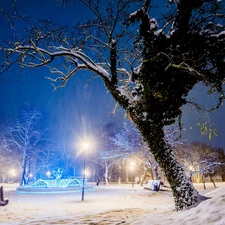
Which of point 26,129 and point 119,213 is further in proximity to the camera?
point 26,129

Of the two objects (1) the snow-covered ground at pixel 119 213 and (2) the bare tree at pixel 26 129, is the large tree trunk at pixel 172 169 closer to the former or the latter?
(1) the snow-covered ground at pixel 119 213

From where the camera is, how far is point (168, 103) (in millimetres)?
7266

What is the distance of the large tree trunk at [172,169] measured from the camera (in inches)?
247

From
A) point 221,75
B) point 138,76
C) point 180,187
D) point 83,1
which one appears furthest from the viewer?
point 83,1

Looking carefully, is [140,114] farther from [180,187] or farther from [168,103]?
[180,187]

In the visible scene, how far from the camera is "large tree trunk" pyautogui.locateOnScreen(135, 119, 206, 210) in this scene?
20.6ft

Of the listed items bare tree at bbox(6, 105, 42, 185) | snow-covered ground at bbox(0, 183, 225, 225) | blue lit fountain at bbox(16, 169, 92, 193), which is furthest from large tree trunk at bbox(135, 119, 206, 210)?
bare tree at bbox(6, 105, 42, 185)

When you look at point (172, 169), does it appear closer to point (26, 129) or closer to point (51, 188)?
point (51, 188)

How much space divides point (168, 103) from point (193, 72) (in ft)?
4.22

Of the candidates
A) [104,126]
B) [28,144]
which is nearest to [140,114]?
[28,144]

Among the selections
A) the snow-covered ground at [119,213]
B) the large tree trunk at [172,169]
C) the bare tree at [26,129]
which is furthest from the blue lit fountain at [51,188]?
the large tree trunk at [172,169]

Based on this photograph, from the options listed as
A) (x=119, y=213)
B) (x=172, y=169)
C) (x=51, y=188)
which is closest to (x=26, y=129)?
(x=51, y=188)

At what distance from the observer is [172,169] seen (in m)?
6.70

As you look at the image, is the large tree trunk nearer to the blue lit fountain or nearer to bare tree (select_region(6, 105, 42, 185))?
the blue lit fountain
